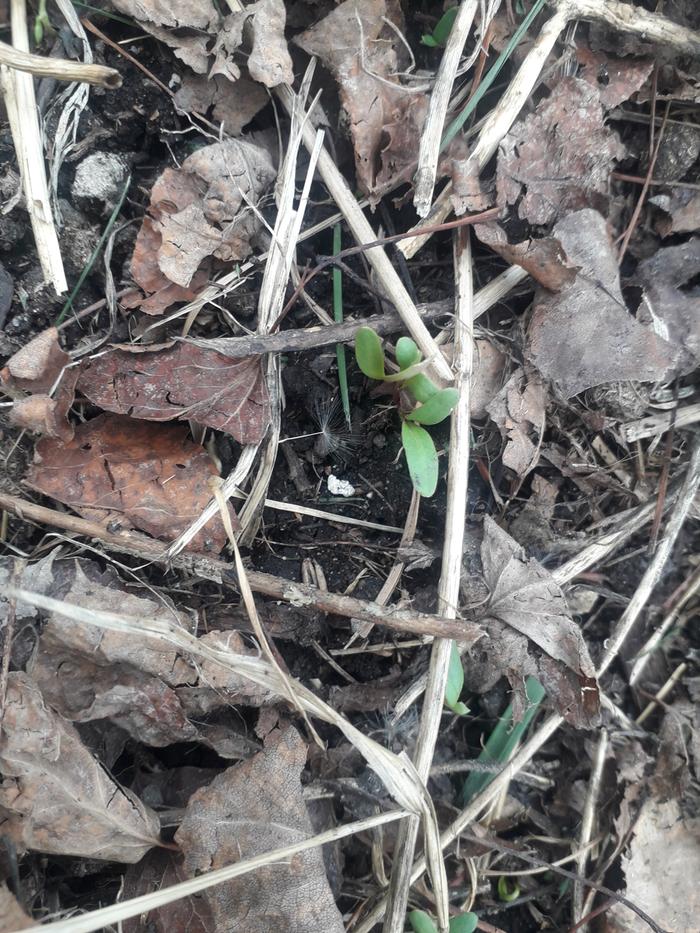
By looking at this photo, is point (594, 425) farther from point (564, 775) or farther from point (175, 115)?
point (175, 115)

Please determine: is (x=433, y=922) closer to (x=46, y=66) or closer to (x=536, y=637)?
(x=536, y=637)

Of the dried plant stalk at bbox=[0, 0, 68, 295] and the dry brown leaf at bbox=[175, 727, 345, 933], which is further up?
the dried plant stalk at bbox=[0, 0, 68, 295]

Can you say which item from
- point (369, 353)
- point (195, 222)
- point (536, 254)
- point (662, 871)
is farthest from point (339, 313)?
point (662, 871)

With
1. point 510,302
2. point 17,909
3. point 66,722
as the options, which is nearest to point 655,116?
point 510,302

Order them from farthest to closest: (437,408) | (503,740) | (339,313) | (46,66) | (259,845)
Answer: (503,740), (339,313), (437,408), (259,845), (46,66)

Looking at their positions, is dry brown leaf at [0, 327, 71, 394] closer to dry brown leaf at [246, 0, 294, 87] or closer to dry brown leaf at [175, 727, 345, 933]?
dry brown leaf at [246, 0, 294, 87]

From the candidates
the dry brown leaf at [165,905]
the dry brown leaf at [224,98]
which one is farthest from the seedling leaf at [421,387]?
the dry brown leaf at [165,905]

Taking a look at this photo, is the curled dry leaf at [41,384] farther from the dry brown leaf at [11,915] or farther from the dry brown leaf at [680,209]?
the dry brown leaf at [680,209]

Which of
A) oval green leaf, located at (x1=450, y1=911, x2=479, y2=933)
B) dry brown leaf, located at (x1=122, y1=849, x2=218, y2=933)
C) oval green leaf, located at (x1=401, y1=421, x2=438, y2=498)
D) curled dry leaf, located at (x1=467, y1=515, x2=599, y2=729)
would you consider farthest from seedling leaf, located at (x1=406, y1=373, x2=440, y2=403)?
oval green leaf, located at (x1=450, y1=911, x2=479, y2=933)
